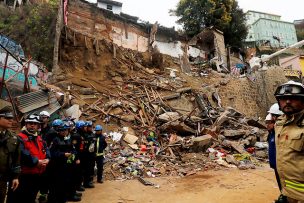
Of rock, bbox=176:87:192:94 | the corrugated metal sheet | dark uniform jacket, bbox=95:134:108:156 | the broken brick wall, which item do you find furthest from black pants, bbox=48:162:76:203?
the broken brick wall

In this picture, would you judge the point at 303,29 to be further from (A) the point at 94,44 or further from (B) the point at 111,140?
(B) the point at 111,140

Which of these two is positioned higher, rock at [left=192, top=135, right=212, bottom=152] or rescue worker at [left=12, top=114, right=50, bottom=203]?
rescue worker at [left=12, top=114, right=50, bottom=203]

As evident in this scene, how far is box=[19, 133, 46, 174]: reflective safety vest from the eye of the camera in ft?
12.4

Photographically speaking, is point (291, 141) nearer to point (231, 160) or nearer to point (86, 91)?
point (231, 160)

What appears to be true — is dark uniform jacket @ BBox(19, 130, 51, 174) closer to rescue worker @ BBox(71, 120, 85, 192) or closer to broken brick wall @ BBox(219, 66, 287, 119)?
rescue worker @ BBox(71, 120, 85, 192)

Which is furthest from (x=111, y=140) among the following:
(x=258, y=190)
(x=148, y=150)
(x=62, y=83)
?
(x=258, y=190)

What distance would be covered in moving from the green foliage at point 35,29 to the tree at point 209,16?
45.7ft

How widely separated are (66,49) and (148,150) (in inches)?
346

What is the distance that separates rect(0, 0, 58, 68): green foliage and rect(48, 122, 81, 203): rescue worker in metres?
10.3

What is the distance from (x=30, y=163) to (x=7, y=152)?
2.35ft

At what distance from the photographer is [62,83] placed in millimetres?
12570

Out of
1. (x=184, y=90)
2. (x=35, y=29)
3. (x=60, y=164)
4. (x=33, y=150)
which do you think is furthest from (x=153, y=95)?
(x=33, y=150)

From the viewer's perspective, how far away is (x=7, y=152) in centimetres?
305

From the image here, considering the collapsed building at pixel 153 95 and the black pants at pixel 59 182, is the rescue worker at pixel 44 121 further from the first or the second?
the collapsed building at pixel 153 95
